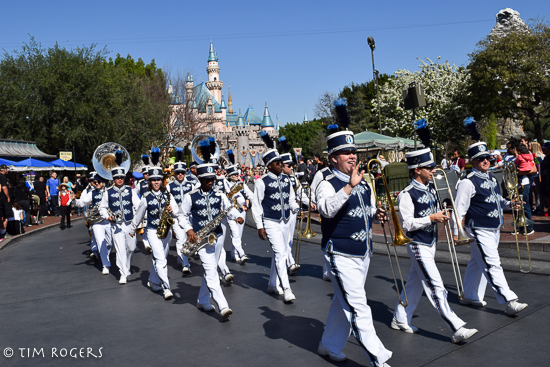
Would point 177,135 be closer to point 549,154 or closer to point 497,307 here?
point 549,154

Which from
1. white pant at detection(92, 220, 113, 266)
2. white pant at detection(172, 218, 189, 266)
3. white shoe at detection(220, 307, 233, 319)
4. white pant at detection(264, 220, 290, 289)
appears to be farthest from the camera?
white pant at detection(92, 220, 113, 266)

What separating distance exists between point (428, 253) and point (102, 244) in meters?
7.41

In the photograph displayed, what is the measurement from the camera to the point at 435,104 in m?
38.2

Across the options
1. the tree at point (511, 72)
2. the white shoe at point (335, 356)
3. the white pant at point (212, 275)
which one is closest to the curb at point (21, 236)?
the white pant at point (212, 275)

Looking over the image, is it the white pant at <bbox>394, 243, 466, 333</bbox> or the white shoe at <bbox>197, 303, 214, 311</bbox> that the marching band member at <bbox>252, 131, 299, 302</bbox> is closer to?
the white shoe at <bbox>197, 303, 214, 311</bbox>

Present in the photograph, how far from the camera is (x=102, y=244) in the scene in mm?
10711

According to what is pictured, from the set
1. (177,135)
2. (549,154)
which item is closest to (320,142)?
(177,135)

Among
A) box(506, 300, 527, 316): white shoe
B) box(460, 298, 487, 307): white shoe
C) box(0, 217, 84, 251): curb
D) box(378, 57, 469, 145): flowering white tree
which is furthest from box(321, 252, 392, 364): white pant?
box(378, 57, 469, 145): flowering white tree

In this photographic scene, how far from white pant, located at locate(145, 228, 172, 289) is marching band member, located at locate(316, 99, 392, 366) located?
3.92 m

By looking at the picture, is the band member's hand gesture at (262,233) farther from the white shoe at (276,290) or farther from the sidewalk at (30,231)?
the sidewalk at (30,231)

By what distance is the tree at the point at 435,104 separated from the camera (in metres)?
37.2

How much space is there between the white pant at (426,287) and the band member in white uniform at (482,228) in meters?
0.94

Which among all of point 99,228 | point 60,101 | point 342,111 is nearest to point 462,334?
point 342,111

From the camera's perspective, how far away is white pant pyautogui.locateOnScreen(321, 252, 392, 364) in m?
4.36
